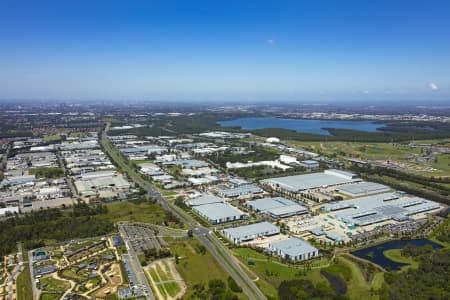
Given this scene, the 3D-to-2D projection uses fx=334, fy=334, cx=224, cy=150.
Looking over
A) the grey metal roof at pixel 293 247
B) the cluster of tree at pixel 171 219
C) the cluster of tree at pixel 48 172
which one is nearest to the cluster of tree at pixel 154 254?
the cluster of tree at pixel 171 219

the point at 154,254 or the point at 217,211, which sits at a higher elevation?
the point at 217,211

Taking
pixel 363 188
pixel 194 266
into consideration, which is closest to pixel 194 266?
pixel 194 266

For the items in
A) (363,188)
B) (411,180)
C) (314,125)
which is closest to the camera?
(363,188)

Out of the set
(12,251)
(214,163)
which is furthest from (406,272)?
(214,163)

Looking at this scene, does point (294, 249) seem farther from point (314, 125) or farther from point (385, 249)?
point (314, 125)

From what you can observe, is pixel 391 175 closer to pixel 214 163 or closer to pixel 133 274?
pixel 214 163

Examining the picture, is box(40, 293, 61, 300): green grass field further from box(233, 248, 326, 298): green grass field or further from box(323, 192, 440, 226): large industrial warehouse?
box(323, 192, 440, 226): large industrial warehouse

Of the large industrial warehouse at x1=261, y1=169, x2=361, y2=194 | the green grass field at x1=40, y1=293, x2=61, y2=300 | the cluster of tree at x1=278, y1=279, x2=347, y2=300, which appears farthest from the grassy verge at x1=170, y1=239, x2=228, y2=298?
the large industrial warehouse at x1=261, y1=169, x2=361, y2=194
